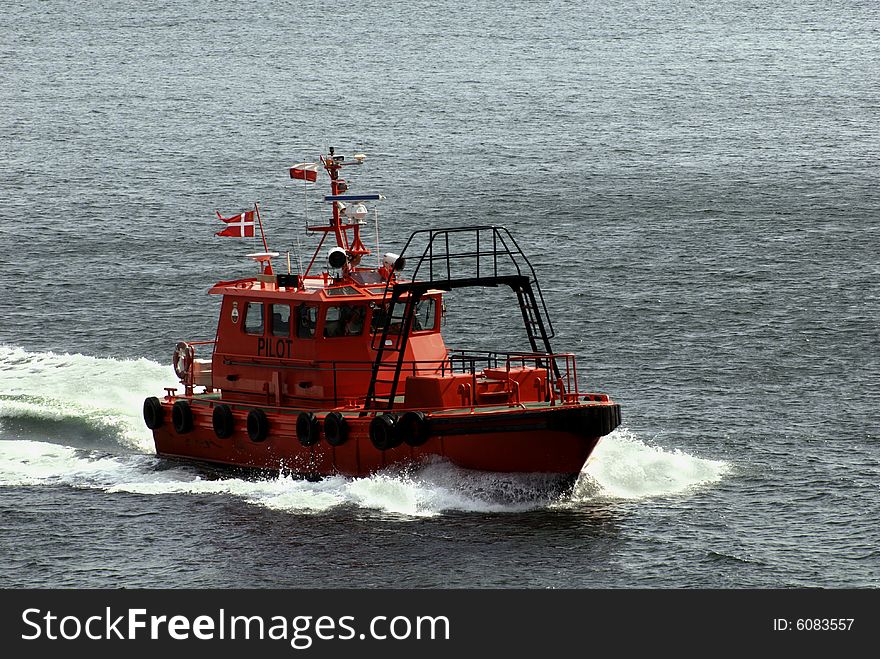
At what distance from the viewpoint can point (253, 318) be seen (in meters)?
31.7

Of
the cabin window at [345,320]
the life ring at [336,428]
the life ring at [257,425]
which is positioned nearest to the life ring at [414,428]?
the life ring at [336,428]

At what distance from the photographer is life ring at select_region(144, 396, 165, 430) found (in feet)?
108

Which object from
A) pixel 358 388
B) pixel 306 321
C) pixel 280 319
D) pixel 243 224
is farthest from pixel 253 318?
pixel 358 388

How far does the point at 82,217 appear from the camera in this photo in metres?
62.3

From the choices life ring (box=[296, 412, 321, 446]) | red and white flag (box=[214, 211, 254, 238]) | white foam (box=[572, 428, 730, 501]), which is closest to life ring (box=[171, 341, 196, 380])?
red and white flag (box=[214, 211, 254, 238])

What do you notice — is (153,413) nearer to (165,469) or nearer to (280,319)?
(165,469)

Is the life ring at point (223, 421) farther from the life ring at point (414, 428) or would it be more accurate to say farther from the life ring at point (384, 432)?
the life ring at point (414, 428)

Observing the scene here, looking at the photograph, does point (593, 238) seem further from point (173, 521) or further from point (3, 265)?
point (173, 521)

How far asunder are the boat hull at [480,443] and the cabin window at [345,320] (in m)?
1.69

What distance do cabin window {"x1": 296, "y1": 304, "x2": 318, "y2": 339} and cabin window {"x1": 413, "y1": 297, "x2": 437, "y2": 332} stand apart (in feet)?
6.31

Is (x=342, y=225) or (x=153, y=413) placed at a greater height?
(x=342, y=225)

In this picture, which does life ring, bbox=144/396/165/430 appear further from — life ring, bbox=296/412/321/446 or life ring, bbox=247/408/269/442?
life ring, bbox=296/412/321/446

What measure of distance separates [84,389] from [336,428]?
11603 millimetres

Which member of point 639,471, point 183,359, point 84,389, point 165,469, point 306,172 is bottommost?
point 165,469
